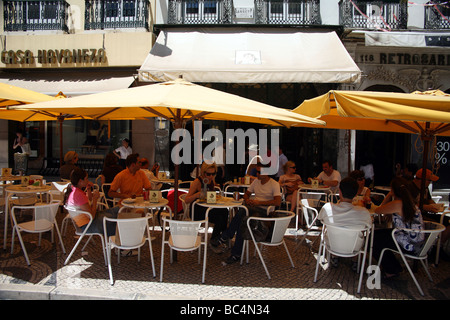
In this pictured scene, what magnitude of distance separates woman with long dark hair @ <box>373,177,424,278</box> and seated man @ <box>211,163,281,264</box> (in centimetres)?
162

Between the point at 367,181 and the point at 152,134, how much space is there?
6.83 metres

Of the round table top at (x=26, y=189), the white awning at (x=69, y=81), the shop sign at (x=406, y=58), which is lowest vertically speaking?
the round table top at (x=26, y=189)

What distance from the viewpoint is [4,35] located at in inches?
448

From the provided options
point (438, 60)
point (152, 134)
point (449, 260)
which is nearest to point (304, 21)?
point (438, 60)

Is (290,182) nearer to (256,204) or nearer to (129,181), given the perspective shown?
(256,204)

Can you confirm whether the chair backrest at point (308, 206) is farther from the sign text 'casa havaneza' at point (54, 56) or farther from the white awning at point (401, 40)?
the sign text 'casa havaneza' at point (54, 56)

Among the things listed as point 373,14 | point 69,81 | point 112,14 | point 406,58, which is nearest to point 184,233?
point 69,81

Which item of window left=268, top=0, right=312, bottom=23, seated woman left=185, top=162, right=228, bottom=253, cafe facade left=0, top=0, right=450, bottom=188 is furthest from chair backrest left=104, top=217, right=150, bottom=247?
window left=268, top=0, right=312, bottom=23

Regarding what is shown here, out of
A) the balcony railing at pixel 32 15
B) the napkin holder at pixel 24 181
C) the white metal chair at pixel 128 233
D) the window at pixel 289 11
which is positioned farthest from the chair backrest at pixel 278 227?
the balcony railing at pixel 32 15

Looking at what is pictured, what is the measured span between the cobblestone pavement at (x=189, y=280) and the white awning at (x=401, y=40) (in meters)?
6.46

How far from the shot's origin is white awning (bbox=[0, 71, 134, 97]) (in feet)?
32.3

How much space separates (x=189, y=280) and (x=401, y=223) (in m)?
2.79

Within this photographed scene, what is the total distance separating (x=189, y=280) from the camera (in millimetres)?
4250

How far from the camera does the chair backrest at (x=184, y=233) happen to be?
4086 mm
